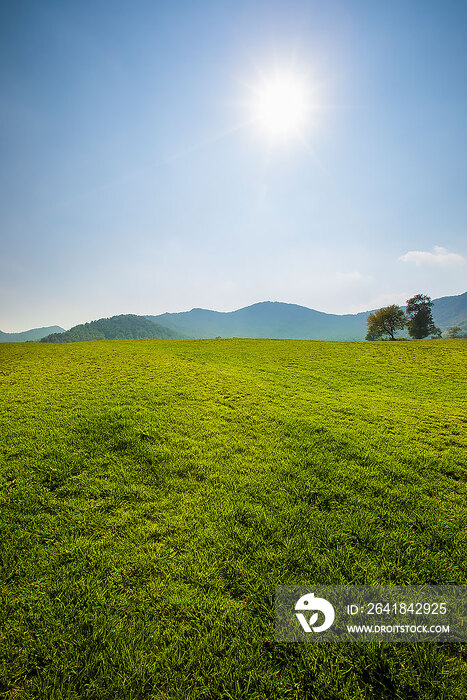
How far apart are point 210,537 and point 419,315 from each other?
3439 inches

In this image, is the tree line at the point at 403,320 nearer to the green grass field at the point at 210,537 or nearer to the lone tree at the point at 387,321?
the lone tree at the point at 387,321

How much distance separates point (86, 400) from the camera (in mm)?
12570

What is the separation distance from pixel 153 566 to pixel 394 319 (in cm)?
7548

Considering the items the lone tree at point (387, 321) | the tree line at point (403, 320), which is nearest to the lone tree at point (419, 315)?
the tree line at point (403, 320)

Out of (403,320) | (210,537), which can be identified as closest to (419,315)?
(403,320)

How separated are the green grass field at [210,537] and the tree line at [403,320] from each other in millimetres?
62769

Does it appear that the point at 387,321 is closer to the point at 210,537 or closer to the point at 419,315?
the point at 419,315

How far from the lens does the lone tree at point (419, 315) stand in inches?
2881

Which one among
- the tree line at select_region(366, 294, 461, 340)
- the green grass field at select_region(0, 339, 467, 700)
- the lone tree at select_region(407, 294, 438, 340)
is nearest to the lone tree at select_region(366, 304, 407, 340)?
the tree line at select_region(366, 294, 461, 340)

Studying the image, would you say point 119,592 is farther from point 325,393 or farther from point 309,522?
point 325,393

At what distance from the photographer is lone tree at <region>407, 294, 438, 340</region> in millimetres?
73188

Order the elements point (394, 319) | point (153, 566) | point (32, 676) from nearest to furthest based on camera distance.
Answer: point (32, 676) < point (153, 566) < point (394, 319)

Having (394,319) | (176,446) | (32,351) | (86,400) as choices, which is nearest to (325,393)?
(176,446)

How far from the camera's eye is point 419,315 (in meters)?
73.4
